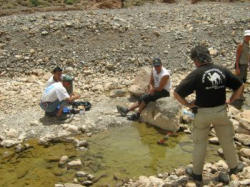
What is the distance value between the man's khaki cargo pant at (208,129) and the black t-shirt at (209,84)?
0.14m

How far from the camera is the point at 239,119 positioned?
30.9ft

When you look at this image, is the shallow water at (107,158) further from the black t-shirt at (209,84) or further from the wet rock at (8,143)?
the black t-shirt at (209,84)

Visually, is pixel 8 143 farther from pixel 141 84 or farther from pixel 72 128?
pixel 141 84

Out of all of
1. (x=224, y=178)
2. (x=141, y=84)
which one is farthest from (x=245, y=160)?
(x=141, y=84)

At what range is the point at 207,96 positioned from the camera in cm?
600

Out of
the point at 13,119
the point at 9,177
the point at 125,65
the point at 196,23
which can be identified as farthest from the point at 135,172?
the point at 196,23

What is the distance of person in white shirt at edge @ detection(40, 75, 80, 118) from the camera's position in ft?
32.1

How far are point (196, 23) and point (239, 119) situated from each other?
1017cm

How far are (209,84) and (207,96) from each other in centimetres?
20

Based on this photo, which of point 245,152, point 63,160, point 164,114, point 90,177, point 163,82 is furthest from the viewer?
point 163,82

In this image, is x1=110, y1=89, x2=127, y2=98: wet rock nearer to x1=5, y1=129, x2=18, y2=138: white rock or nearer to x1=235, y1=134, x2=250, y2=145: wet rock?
x1=5, y1=129, x2=18, y2=138: white rock

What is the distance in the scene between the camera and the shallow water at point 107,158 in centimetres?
784

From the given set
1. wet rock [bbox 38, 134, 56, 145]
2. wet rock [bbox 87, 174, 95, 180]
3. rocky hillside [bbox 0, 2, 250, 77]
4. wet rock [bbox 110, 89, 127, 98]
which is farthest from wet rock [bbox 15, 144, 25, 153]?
rocky hillside [bbox 0, 2, 250, 77]

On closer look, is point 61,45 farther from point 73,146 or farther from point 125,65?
point 73,146
